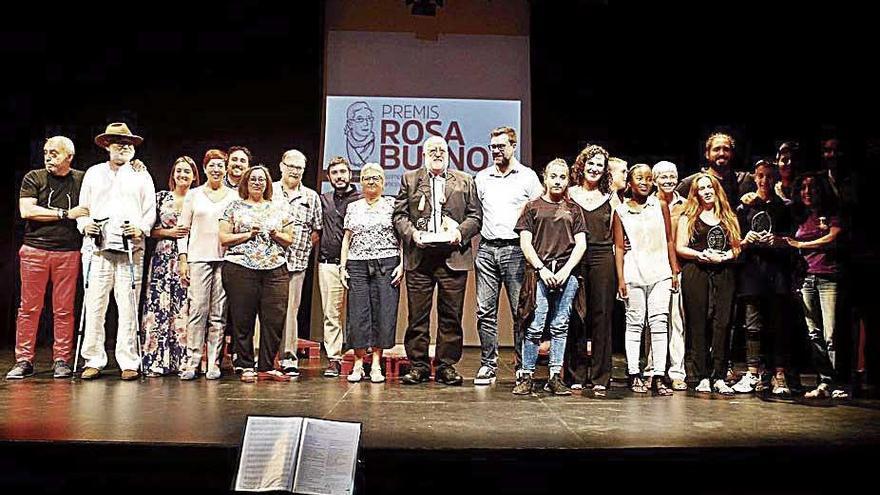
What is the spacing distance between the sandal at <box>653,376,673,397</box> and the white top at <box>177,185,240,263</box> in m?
2.99

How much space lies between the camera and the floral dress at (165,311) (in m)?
5.37

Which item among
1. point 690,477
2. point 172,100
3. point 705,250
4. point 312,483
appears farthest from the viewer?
point 172,100

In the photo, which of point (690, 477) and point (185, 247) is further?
point (185, 247)

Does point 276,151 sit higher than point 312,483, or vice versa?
point 276,151

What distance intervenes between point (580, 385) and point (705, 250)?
118 cm

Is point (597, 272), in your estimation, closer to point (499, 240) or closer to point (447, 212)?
point (499, 240)

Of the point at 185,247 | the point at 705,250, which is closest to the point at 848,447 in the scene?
the point at 705,250

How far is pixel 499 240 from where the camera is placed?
5.12 m

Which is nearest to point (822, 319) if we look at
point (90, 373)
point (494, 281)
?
point (494, 281)

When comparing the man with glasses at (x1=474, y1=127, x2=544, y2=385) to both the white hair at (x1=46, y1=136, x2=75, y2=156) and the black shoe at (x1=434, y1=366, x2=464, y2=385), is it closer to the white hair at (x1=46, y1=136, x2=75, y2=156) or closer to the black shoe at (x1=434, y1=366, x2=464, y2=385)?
Result: the black shoe at (x1=434, y1=366, x2=464, y2=385)

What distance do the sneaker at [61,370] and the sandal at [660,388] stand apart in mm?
3913

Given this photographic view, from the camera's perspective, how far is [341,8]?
7.89 metres

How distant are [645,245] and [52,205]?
3.97 meters

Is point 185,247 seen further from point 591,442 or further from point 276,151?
point 591,442
